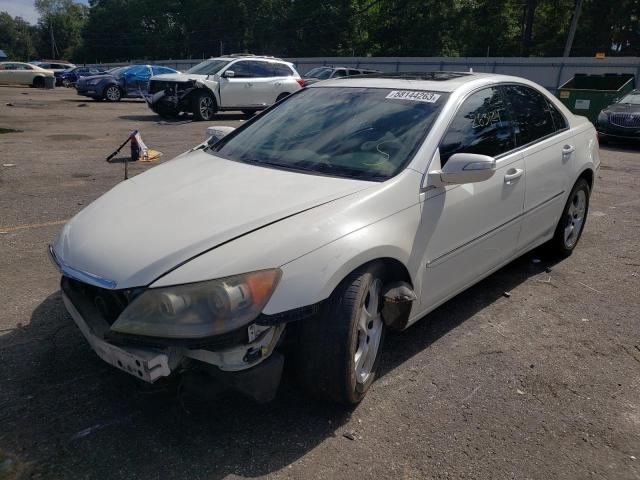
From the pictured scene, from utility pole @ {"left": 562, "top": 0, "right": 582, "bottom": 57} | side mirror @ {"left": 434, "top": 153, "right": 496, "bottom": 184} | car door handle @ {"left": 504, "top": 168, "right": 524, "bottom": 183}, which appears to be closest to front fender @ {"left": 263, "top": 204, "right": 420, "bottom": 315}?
side mirror @ {"left": 434, "top": 153, "right": 496, "bottom": 184}

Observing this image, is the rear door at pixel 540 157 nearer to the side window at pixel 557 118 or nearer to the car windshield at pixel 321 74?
the side window at pixel 557 118

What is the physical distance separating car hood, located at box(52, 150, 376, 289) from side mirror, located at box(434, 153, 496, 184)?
0.47 m

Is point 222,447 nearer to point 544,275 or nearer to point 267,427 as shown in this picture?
point 267,427

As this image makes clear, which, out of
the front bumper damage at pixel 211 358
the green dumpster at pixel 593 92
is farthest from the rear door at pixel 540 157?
the green dumpster at pixel 593 92

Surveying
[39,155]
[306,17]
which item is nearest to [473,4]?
[306,17]

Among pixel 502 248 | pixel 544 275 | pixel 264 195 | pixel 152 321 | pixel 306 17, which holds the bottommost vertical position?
pixel 544 275

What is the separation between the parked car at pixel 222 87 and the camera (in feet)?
50.9

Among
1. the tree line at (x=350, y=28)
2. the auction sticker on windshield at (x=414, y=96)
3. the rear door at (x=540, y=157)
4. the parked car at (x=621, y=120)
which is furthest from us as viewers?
the tree line at (x=350, y=28)

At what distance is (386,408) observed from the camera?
2814mm

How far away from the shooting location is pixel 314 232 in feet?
8.23

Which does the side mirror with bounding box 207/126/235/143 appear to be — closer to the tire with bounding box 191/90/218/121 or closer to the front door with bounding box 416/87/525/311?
the front door with bounding box 416/87/525/311

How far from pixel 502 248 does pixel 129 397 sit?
2558mm

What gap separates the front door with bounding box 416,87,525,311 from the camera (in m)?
3.14

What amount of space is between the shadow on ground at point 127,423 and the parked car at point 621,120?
12605 mm
